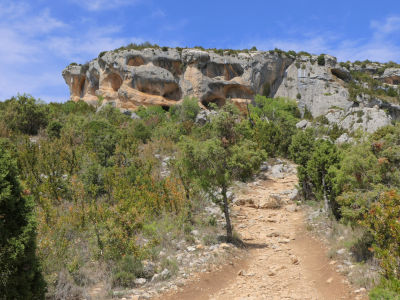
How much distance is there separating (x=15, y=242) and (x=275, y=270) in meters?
5.07

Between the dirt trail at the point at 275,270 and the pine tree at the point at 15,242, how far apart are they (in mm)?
2311

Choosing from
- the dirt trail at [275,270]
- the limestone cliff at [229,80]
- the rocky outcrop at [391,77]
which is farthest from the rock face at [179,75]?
the dirt trail at [275,270]

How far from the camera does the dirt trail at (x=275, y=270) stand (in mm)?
5547

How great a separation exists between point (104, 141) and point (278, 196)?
25.5ft

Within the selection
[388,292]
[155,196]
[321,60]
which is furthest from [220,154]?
[321,60]

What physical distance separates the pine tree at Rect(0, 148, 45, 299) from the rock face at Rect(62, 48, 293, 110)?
3129 cm

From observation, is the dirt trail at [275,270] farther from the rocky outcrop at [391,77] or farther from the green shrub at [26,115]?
the rocky outcrop at [391,77]

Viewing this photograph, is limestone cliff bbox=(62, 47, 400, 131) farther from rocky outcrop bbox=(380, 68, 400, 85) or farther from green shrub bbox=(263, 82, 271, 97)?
rocky outcrop bbox=(380, 68, 400, 85)

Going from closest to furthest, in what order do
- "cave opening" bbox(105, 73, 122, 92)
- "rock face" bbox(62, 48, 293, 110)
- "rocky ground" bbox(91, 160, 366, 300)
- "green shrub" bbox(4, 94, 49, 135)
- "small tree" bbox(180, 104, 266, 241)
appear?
"rocky ground" bbox(91, 160, 366, 300)
"small tree" bbox(180, 104, 266, 241)
"green shrub" bbox(4, 94, 49, 135)
"rock face" bbox(62, 48, 293, 110)
"cave opening" bbox(105, 73, 122, 92)

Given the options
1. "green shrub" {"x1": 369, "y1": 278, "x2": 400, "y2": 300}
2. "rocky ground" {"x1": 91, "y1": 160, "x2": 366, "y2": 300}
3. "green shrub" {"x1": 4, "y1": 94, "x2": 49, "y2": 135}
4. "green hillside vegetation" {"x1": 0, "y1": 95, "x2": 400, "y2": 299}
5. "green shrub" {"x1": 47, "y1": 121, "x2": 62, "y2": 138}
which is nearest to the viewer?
"green shrub" {"x1": 369, "y1": 278, "x2": 400, "y2": 300}

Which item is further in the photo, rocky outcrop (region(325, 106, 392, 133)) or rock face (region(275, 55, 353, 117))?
rock face (region(275, 55, 353, 117))

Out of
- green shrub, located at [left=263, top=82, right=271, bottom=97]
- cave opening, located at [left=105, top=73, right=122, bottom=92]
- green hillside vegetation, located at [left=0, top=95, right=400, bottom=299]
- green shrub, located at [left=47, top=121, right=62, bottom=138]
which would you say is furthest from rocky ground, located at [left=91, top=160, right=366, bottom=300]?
cave opening, located at [left=105, top=73, right=122, bottom=92]

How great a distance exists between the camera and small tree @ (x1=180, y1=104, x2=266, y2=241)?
25.4 feet

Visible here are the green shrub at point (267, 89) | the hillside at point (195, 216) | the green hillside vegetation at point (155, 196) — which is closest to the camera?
the hillside at point (195, 216)
